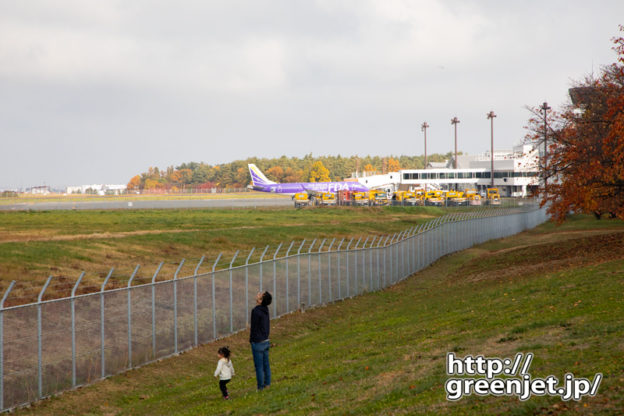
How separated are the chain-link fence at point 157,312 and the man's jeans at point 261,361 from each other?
3.97m

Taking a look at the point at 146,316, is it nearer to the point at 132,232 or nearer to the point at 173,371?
the point at 173,371

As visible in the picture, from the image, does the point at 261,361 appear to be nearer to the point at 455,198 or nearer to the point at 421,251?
→ the point at 421,251

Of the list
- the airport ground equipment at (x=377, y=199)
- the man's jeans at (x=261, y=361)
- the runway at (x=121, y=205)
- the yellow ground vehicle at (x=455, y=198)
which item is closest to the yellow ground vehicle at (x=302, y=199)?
the runway at (x=121, y=205)

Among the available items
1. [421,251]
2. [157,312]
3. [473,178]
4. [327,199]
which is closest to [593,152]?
[421,251]

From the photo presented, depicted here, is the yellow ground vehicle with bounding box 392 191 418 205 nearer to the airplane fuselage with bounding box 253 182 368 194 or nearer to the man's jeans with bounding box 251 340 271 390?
the airplane fuselage with bounding box 253 182 368 194

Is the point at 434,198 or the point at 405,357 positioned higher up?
the point at 434,198

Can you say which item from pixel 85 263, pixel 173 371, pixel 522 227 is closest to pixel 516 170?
pixel 522 227

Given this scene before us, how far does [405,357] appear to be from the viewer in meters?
14.8

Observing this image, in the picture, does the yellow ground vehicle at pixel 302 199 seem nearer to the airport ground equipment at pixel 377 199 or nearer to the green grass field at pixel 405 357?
the airport ground equipment at pixel 377 199

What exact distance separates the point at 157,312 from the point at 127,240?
773 inches

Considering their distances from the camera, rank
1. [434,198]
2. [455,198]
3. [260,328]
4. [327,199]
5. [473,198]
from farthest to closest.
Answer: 1. [455,198]
2. [434,198]
3. [473,198]
4. [327,199]
5. [260,328]

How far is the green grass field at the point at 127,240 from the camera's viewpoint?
93.0 feet

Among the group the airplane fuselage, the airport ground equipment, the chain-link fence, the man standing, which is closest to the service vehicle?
the airport ground equipment

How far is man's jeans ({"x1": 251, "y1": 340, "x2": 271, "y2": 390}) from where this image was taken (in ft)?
44.7
